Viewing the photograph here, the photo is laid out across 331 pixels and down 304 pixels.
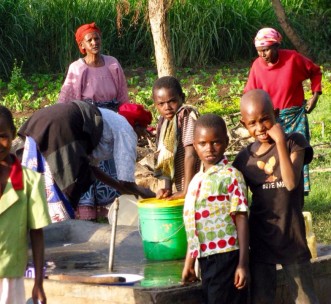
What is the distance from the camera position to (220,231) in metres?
4.84

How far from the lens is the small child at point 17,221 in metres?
4.31

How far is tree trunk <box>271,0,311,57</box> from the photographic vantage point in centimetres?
1509

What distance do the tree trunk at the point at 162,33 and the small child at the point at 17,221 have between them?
627 centimetres

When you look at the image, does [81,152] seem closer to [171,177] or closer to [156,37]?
[171,177]

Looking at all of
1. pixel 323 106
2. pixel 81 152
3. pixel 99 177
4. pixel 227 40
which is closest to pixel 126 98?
pixel 99 177

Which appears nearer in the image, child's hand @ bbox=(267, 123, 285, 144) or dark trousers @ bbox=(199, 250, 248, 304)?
child's hand @ bbox=(267, 123, 285, 144)

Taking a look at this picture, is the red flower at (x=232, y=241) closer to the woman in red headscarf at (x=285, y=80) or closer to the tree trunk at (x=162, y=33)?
the woman in red headscarf at (x=285, y=80)

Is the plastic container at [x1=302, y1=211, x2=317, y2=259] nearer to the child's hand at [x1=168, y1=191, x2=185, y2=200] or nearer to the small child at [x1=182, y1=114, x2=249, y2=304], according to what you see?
the child's hand at [x1=168, y1=191, x2=185, y2=200]

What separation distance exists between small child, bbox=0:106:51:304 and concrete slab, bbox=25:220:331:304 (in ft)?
2.13

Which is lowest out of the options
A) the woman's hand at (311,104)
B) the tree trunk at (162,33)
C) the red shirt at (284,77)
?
the woman's hand at (311,104)

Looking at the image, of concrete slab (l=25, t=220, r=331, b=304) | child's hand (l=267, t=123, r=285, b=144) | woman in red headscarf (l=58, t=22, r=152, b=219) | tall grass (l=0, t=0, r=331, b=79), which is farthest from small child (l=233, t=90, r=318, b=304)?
tall grass (l=0, t=0, r=331, b=79)

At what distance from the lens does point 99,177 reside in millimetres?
6859

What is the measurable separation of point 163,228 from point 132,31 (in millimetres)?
11650

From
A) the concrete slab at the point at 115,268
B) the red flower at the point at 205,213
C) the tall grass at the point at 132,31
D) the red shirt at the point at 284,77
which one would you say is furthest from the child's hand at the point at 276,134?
the tall grass at the point at 132,31
